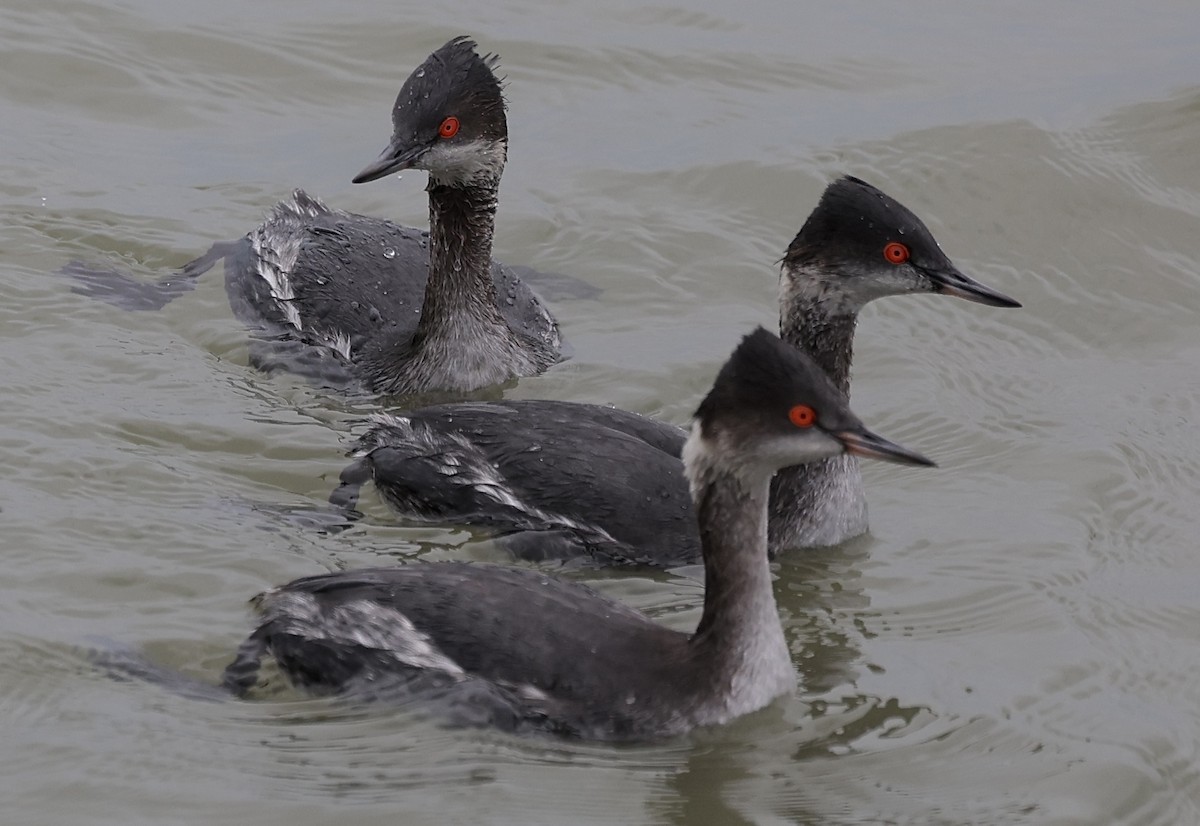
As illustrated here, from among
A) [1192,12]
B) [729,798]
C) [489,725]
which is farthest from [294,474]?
[1192,12]

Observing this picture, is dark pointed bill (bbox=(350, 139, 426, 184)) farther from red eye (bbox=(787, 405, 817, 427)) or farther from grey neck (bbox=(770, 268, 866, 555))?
red eye (bbox=(787, 405, 817, 427))

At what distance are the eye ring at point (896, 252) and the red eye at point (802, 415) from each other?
1754 mm

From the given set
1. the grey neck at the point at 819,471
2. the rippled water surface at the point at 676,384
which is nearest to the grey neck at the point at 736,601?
the rippled water surface at the point at 676,384

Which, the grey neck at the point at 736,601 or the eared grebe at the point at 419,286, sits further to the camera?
the eared grebe at the point at 419,286


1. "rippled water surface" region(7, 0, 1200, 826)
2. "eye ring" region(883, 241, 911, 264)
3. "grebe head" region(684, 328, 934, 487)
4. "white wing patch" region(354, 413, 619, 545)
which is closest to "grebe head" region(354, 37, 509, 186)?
"rippled water surface" region(7, 0, 1200, 826)

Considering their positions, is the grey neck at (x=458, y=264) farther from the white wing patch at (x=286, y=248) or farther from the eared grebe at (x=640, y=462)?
the eared grebe at (x=640, y=462)

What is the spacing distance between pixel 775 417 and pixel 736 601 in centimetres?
62

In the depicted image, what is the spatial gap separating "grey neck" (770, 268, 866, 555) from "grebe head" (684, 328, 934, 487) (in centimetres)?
143

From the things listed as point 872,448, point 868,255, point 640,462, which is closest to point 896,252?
point 868,255

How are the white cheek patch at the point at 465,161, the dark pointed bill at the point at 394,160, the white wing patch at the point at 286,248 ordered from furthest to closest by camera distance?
the white wing patch at the point at 286,248 < the white cheek patch at the point at 465,161 < the dark pointed bill at the point at 394,160

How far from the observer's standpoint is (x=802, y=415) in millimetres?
6918

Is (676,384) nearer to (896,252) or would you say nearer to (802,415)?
(896,252)

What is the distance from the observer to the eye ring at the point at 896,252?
334 inches

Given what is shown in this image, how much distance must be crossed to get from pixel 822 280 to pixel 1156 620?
1906mm
